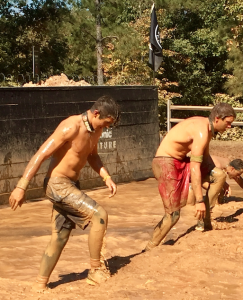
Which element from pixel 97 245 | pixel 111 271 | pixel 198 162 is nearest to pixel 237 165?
pixel 198 162

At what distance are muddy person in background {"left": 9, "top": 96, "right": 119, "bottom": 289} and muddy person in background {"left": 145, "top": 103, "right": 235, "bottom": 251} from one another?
1269 millimetres

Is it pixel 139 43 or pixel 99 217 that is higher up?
pixel 139 43

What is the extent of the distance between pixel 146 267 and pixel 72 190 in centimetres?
119

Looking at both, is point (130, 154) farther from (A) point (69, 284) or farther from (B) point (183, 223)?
(A) point (69, 284)

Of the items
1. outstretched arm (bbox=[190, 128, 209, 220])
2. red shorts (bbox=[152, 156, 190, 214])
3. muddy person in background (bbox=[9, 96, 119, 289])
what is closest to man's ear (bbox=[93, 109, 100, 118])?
muddy person in background (bbox=[9, 96, 119, 289])

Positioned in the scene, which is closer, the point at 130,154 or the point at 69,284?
the point at 69,284

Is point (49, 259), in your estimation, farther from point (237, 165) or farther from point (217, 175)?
point (237, 165)

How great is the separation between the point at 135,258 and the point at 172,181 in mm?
952

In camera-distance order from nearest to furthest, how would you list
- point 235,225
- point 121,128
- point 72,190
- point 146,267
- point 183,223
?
1. point 72,190
2. point 146,267
3. point 235,225
4. point 183,223
5. point 121,128

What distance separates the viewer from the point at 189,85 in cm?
2781

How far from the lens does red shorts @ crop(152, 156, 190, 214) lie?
595cm

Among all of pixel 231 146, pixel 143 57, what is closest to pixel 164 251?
pixel 231 146

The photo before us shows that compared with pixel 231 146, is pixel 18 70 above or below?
above

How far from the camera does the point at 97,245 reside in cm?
464
